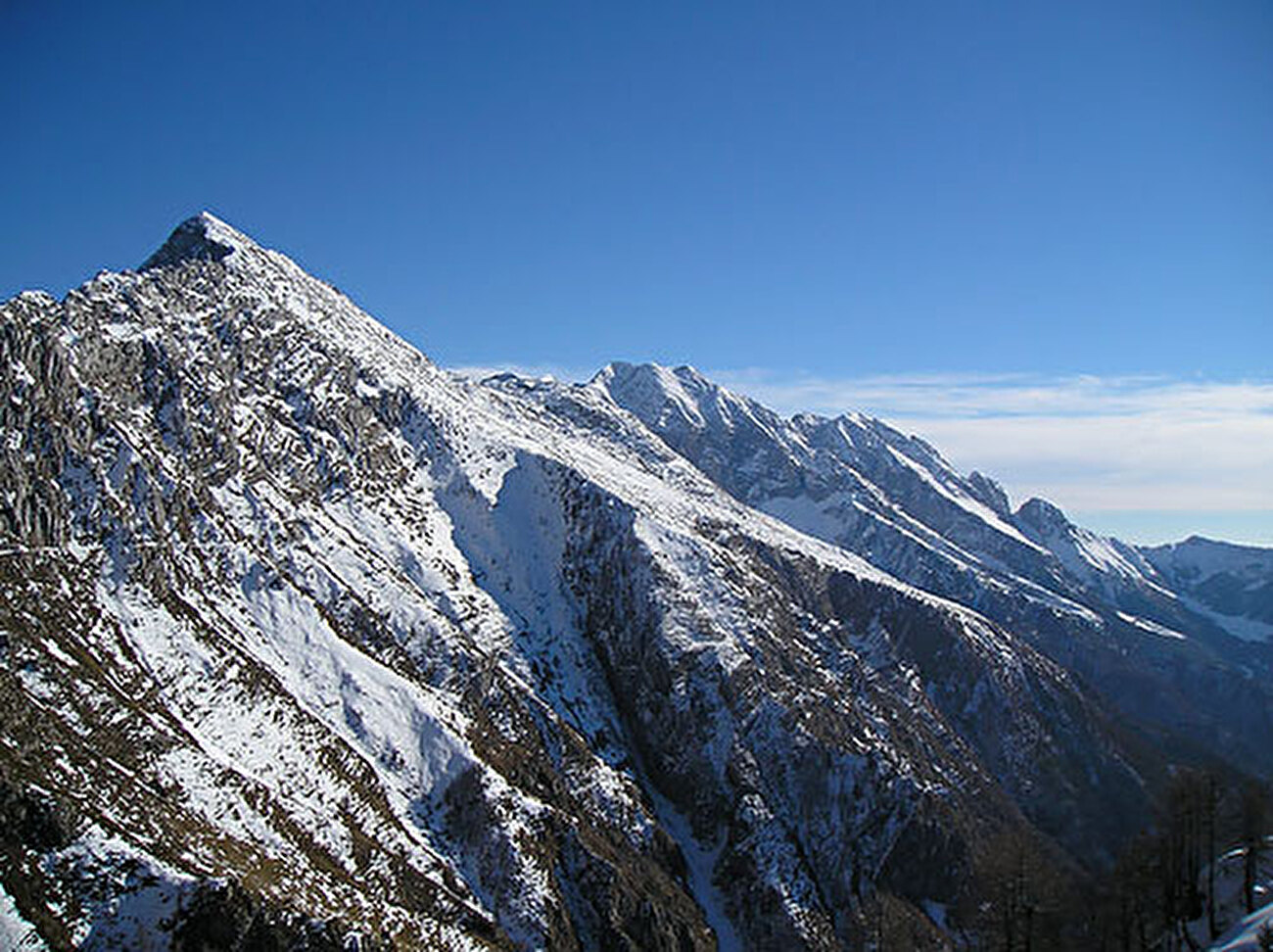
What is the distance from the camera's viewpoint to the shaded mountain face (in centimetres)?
7038

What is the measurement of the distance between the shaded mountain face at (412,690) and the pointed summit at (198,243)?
781 mm

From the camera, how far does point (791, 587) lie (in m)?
162

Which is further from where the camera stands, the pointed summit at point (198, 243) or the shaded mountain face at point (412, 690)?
the pointed summit at point (198, 243)

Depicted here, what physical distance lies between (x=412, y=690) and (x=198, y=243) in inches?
4079

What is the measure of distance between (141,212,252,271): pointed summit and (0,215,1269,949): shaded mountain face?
781 millimetres

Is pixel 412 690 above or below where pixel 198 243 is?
below

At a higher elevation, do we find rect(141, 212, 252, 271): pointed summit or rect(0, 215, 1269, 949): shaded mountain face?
rect(141, 212, 252, 271): pointed summit

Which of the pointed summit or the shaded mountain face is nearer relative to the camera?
the shaded mountain face

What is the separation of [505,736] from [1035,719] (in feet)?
374

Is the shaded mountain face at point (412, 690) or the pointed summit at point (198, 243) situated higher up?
the pointed summit at point (198, 243)

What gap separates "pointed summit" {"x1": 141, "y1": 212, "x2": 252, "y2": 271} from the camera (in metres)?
153

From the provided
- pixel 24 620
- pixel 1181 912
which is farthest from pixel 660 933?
pixel 24 620

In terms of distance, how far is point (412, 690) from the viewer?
332ft

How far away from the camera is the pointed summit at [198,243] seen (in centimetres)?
15275
